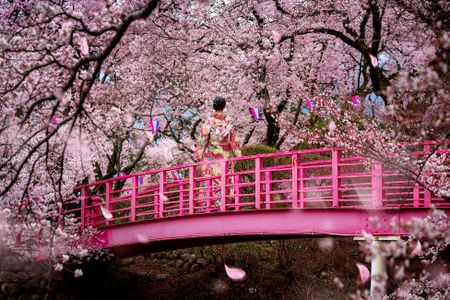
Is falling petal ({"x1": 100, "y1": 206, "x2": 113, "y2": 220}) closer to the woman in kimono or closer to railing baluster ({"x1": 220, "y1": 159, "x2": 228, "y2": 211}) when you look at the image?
the woman in kimono

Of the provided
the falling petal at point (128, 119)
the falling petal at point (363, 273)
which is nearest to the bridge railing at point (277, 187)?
the falling petal at point (363, 273)

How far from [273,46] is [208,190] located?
6.19 meters

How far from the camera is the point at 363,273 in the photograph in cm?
1453

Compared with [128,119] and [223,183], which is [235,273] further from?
[128,119]

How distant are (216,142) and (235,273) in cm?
416

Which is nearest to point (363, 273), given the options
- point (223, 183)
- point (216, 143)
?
point (223, 183)

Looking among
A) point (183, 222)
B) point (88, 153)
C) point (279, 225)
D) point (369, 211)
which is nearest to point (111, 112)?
point (88, 153)

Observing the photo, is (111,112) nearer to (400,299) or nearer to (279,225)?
(279,225)

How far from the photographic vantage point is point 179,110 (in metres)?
21.9

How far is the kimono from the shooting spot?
1276 cm

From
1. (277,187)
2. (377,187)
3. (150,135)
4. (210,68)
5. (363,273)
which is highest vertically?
(210,68)

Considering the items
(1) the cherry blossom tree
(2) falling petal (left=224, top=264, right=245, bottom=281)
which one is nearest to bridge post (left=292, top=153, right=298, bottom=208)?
(1) the cherry blossom tree

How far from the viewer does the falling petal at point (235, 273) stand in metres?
16.0

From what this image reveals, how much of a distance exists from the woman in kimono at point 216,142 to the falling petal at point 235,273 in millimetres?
3439
